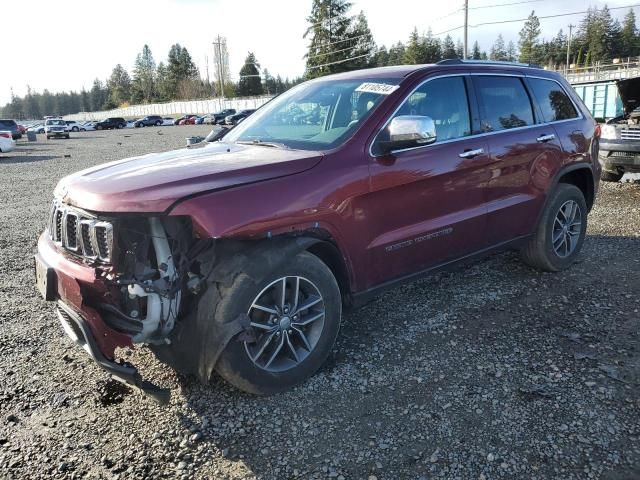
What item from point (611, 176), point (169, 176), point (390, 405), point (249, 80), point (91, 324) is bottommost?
point (390, 405)

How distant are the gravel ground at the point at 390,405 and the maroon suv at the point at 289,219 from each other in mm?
291

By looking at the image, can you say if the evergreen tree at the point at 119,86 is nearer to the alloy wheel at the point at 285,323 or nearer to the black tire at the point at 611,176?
the black tire at the point at 611,176

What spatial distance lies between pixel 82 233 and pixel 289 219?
3.72ft

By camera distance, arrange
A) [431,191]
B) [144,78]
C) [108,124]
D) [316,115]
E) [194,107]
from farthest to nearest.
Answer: [144,78] < [194,107] < [108,124] < [316,115] < [431,191]

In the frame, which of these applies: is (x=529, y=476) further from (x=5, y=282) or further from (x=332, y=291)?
(x=5, y=282)

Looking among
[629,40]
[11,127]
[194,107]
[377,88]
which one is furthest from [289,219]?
[629,40]

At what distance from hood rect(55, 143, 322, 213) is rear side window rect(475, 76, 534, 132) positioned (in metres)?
1.78

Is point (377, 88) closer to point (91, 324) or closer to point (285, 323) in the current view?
point (285, 323)

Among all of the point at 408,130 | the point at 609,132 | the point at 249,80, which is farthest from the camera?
the point at 249,80

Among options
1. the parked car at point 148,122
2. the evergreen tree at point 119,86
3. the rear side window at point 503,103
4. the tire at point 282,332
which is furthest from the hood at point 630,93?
the evergreen tree at point 119,86

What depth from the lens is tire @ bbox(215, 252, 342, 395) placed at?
113 inches

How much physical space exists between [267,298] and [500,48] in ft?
410

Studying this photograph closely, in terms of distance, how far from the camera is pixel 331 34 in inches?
2822

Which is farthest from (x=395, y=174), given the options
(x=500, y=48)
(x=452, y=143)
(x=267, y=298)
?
(x=500, y=48)
